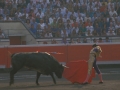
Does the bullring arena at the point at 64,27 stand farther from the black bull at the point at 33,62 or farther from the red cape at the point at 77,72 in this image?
the black bull at the point at 33,62

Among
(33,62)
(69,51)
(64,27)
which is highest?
(64,27)

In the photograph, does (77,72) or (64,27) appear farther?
(64,27)

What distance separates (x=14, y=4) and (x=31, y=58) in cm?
1149

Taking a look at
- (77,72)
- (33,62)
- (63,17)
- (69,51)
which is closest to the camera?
(33,62)

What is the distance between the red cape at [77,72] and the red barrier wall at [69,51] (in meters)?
6.72

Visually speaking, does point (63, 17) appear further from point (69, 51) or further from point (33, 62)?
point (33, 62)

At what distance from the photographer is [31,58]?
1519 cm

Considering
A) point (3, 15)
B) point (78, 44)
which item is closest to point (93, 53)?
point (78, 44)

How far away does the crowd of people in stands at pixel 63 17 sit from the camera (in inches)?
1000

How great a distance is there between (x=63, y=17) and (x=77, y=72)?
34.5 feet

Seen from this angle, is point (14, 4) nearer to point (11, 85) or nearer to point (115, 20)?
point (115, 20)

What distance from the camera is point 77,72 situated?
1605 cm

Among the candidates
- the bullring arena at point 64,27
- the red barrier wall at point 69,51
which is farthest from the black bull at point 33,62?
the bullring arena at point 64,27

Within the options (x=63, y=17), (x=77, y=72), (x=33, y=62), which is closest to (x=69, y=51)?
(x=63, y=17)
